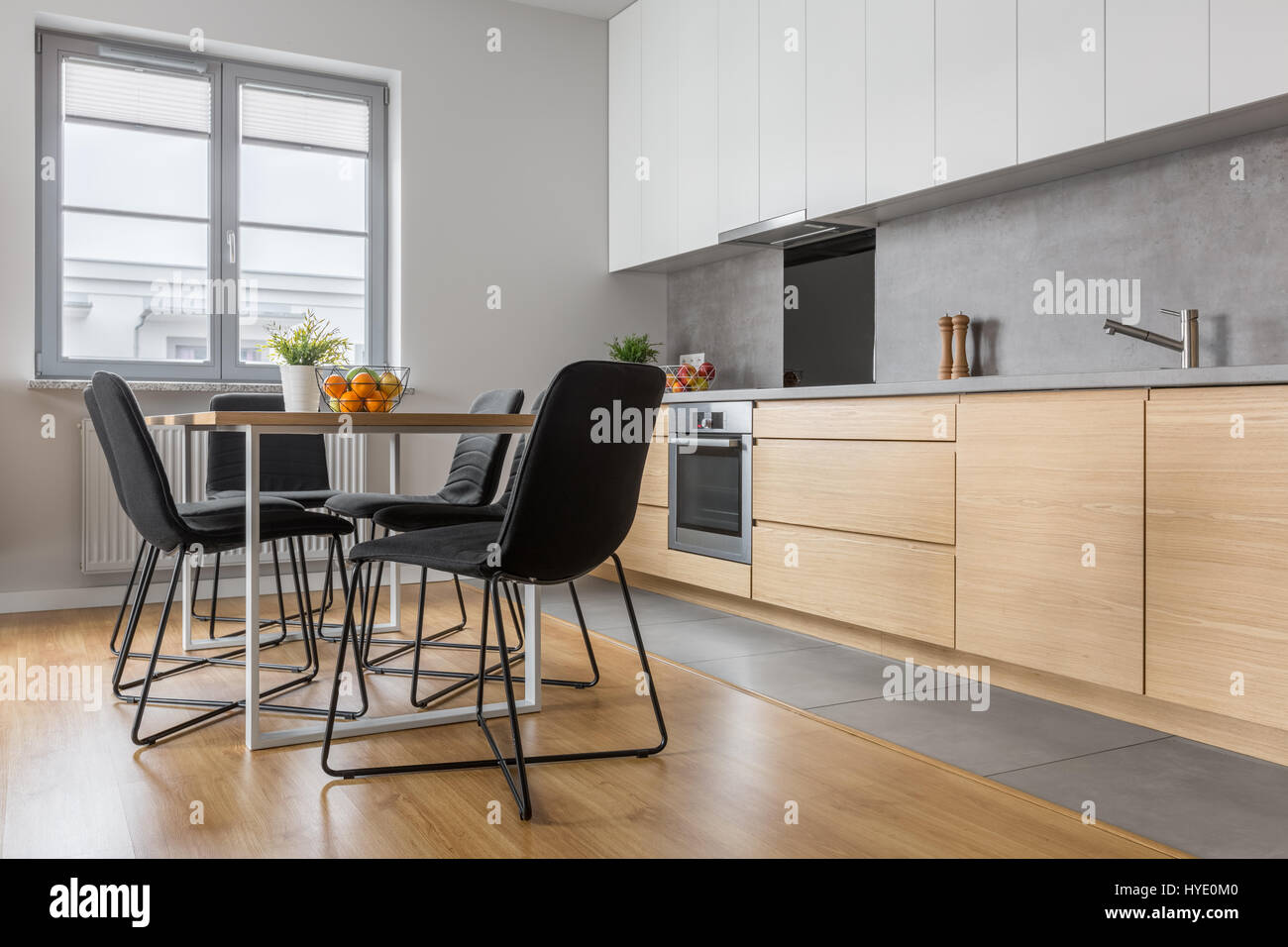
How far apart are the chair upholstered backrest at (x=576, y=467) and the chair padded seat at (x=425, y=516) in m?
0.93

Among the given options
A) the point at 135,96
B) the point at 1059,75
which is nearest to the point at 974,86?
the point at 1059,75

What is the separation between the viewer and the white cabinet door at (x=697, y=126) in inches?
182

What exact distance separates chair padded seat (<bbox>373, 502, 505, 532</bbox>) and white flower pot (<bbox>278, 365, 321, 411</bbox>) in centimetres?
45

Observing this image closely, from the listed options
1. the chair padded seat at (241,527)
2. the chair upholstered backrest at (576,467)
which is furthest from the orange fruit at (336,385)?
the chair upholstered backrest at (576,467)

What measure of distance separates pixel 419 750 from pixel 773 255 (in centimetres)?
318

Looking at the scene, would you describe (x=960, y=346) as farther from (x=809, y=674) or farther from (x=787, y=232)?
(x=809, y=674)

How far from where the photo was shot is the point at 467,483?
3609 mm

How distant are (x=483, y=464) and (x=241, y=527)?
43.3 inches

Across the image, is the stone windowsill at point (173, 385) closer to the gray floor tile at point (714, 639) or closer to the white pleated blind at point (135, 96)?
the white pleated blind at point (135, 96)

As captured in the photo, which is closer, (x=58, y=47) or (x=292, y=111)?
(x=58, y=47)

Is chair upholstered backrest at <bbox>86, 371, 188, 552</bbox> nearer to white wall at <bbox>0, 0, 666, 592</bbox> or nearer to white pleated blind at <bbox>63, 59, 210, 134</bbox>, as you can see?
white wall at <bbox>0, 0, 666, 592</bbox>
